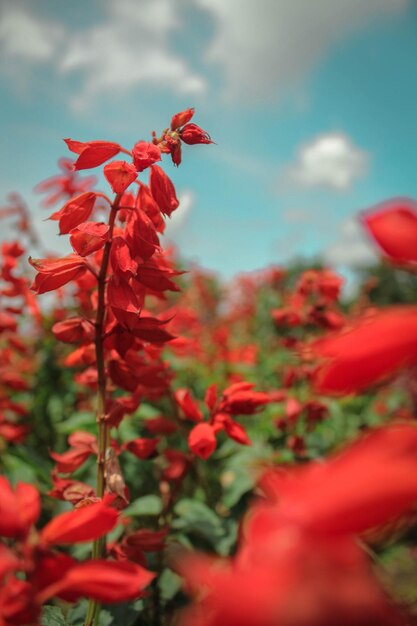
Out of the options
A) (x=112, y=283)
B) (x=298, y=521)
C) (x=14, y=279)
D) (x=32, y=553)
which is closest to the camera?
(x=298, y=521)

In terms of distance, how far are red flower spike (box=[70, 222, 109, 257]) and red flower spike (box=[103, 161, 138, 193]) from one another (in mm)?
70

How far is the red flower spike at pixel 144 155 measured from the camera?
849mm

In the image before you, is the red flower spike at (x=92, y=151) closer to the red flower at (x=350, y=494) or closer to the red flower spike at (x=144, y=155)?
the red flower spike at (x=144, y=155)

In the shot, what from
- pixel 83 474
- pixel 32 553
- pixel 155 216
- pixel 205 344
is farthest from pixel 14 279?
pixel 205 344

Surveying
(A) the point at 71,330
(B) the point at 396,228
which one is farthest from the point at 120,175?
(B) the point at 396,228

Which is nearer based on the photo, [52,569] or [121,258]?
[52,569]

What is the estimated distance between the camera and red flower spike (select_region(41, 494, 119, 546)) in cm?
51

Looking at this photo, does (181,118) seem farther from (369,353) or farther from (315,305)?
(315,305)

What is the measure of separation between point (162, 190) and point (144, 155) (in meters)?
0.08

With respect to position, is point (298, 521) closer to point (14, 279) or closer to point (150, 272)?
point (150, 272)

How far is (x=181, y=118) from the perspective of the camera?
93cm

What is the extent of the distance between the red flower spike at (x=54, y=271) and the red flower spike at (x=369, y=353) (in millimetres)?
624

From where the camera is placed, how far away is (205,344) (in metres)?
5.39

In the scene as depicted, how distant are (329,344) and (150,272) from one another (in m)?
0.59
